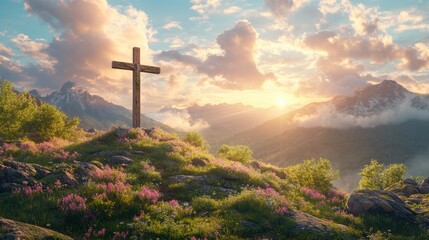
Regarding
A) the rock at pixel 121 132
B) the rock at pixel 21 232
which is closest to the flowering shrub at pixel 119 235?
the rock at pixel 21 232

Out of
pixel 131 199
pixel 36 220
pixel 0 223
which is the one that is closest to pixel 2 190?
pixel 36 220

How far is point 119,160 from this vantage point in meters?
20.9

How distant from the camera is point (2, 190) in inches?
510

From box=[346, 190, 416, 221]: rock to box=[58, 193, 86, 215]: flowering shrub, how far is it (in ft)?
44.5

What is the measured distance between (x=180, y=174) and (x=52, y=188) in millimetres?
8070

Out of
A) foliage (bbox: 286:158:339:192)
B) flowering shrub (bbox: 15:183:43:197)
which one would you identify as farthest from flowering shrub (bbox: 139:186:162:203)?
foliage (bbox: 286:158:339:192)

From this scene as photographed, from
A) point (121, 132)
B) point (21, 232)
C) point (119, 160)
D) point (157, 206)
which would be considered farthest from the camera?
point (121, 132)

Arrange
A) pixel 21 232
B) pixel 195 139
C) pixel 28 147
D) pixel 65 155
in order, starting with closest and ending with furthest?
pixel 21 232 < pixel 65 155 < pixel 28 147 < pixel 195 139

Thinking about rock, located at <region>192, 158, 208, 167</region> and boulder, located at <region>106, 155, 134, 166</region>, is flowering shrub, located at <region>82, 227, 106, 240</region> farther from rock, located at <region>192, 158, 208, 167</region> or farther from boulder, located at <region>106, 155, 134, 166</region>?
rock, located at <region>192, 158, 208, 167</region>

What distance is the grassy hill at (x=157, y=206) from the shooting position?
11.1m

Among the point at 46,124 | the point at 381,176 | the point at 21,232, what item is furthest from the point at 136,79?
the point at 381,176

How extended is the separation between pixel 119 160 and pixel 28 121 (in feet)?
56.5

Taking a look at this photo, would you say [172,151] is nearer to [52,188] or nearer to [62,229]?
[52,188]

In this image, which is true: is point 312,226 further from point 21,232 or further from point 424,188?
point 424,188
